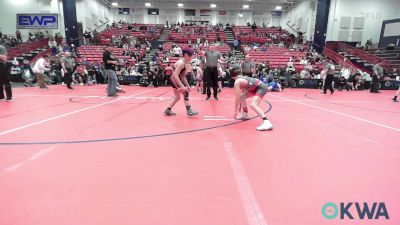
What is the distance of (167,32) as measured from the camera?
3186cm

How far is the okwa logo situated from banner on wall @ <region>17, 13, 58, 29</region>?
27045 millimetres

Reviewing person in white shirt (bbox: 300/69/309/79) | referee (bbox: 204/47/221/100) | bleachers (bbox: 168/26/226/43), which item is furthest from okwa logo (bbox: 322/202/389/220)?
bleachers (bbox: 168/26/226/43)

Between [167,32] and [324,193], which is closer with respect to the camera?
[324,193]

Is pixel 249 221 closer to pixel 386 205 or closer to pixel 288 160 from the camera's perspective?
pixel 386 205

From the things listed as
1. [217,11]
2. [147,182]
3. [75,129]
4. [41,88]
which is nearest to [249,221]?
[147,182]

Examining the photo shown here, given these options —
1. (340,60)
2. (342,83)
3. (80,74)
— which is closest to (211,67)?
(80,74)

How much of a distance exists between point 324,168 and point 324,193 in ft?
2.10

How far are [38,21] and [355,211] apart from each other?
27834mm

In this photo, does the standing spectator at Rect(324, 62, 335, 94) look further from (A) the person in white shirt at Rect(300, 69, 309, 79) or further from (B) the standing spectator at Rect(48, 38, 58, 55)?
(B) the standing spectator at Rect(48, 38, 58, 55)

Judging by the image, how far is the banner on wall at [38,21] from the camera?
77.0 feet

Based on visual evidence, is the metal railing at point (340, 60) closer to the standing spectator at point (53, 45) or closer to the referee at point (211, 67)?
the referee at point (211, 67)

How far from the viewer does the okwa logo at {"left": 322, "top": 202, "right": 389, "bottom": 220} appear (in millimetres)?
2010

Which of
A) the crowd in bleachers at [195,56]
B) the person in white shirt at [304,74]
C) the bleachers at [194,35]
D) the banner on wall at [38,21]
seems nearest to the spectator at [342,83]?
the crowd in bleachers at [195,56]

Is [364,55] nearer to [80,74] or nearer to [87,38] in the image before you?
[80,74]
